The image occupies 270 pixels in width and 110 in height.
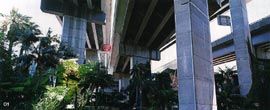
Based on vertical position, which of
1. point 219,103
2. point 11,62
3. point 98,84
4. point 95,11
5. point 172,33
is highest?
point 95,11

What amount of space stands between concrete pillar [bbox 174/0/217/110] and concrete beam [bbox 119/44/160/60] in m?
25.6

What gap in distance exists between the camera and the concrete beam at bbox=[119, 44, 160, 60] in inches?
1574

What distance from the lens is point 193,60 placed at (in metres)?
12.8

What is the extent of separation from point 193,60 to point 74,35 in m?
22.0

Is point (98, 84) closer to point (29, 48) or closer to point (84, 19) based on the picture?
point (29, 48)

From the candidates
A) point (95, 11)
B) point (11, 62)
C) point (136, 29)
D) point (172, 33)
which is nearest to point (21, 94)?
point (11, 62)

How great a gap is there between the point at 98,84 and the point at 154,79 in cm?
836

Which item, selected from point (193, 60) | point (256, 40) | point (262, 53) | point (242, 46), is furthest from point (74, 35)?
point (262, 53)

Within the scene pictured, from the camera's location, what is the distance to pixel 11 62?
23203 millimetres

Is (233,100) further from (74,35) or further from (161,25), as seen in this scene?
(74,35)

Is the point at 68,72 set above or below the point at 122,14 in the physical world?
below

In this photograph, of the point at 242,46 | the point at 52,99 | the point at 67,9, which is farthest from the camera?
the point at 67,9

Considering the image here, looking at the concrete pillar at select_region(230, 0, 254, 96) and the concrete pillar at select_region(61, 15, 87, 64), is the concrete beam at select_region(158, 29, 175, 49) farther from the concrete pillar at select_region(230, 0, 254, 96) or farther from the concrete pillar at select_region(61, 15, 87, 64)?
the concrete pillar at select_region(61, 15, 87, 64)

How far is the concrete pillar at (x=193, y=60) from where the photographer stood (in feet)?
41.1
